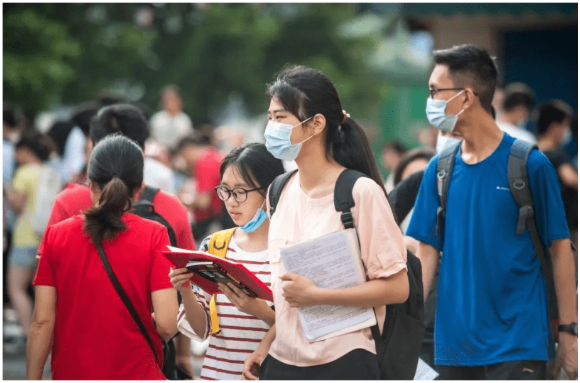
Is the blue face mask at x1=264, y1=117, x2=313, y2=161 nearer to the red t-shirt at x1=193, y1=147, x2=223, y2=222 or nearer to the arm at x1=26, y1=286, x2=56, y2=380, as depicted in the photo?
the arm at x1=26, y1=286, x2=56, y2=380

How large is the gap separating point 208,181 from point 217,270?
22.9 feet

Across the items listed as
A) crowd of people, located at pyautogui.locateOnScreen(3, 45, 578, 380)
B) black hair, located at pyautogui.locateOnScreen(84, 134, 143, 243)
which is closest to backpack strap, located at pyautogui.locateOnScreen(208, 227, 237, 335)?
crowd of people, located at pyautogui.locateOnScreen(3, 45, 578, 380)

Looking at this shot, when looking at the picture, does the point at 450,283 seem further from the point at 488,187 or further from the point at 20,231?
the point at 20,231

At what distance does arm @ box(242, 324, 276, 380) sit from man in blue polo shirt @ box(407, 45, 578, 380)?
99 centimetres

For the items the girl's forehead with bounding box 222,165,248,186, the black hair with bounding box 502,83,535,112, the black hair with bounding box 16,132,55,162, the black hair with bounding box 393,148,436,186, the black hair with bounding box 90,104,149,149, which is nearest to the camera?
the girl's forehead with bounding box 222,165,248,186

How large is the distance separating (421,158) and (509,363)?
2.20 metres

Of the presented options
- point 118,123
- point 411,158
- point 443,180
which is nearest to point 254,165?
point 443,180

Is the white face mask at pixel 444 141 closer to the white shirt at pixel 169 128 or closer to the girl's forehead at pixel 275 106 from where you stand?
the girl's forehead at pixel 275 106

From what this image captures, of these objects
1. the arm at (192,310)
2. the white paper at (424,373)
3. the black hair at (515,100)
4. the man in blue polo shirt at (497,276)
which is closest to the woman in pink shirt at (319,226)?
the arm at (192,310)

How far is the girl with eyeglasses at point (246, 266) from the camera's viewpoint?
14.2 feet

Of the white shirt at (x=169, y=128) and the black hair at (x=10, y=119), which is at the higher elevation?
the black hair at (x=10, y=119)

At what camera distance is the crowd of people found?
375 cm

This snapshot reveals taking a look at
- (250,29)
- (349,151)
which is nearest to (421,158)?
(349,151)

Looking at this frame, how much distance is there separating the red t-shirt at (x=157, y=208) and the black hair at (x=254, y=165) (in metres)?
0.67
